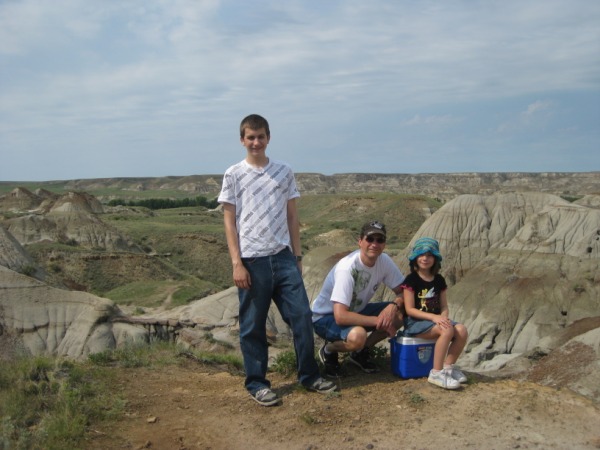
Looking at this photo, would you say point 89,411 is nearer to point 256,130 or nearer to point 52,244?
point 256,130

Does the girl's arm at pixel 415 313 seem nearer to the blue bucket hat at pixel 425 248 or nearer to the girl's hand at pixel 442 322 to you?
the girl's hand at pixel 442 322

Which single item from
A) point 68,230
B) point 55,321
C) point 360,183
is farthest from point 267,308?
point 360,183

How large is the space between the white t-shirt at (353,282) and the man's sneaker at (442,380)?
1012mm

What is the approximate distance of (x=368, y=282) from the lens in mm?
6371

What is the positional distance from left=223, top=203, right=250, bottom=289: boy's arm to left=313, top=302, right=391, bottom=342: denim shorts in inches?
42.5

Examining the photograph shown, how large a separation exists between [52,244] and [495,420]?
4163 centimetres

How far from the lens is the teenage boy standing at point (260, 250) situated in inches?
229

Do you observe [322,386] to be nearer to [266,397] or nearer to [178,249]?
[266,397]

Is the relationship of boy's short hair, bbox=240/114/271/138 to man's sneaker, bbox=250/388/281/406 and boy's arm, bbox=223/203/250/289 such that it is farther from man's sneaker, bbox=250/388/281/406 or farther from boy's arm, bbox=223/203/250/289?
man's sneaker, bbox=250/388/281/406

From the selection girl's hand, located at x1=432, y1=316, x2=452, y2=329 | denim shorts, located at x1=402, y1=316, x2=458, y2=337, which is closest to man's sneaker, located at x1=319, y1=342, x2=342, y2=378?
denim shorts, located at x1=402, y1=316, x2=458, y2=337

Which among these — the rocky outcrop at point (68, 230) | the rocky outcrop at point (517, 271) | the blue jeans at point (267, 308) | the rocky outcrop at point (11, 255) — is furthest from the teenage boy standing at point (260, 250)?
the rocky outcrop at point (68, 230)

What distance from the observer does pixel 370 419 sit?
17.5 feet

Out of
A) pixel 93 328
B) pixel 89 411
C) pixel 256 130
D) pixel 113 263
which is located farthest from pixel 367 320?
pixel 113 263

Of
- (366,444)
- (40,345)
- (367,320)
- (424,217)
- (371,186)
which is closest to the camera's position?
(366,444)
